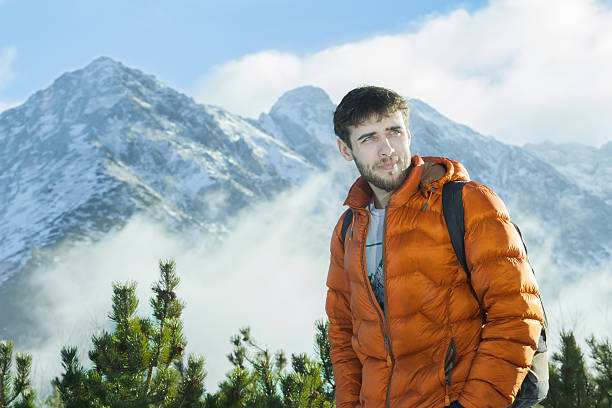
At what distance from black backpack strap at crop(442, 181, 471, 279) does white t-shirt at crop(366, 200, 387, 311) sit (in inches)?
18.1

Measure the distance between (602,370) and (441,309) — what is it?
514 centimetres

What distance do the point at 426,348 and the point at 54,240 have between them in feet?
495

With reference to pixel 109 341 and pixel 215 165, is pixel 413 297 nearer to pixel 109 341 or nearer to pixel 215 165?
pixel 109 341

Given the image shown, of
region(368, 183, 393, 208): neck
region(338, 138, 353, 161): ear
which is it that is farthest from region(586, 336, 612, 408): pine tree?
region(338, 138, 353, 161): ear

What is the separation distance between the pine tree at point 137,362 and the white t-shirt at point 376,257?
6.63ft

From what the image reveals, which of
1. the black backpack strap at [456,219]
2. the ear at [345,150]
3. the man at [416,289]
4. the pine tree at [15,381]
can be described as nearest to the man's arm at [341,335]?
the man at [416,289]

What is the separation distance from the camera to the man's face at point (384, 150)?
2510mm

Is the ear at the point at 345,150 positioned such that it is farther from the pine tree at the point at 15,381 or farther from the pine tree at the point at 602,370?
the pine tree at the point at 602,370

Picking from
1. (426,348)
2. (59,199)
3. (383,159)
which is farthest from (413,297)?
(59,199)

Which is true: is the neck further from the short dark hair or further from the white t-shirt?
the short dark hair

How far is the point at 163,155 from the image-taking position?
18488cm

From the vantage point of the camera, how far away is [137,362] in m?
3.55

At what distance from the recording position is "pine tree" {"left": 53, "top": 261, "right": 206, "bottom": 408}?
11.7 feet

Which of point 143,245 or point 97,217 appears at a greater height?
point 97,217
